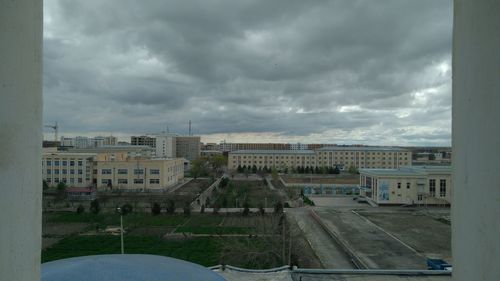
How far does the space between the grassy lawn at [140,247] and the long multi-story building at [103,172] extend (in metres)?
15.9

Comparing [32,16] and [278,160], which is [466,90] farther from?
[278,160]

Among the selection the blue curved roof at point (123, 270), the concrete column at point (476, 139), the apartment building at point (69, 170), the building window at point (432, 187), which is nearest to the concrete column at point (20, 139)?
the concrete column at point (476, 139)

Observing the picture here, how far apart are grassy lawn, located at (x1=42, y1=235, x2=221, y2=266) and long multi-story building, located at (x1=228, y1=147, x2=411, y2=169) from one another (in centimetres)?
3738

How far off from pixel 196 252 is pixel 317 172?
3399 cm

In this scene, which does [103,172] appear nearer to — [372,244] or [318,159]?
[372,244]

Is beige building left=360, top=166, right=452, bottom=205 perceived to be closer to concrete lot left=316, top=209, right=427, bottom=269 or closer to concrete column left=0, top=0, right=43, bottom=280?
concrete lot left=316, top=209, right=427, bottom=269

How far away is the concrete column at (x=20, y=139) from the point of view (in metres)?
1.19

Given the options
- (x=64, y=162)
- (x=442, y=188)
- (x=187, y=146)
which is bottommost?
(x=442, y=188)

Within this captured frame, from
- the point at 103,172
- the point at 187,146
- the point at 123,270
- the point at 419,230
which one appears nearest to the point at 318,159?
the point at 103,172

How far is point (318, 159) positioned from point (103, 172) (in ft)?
99.8

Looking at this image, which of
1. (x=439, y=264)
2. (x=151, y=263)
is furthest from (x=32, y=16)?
Answer: (x=439, y=264)

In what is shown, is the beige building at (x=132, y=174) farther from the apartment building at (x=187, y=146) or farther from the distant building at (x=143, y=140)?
the distant building at (x=143, y=140)

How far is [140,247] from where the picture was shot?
1286 centimetres

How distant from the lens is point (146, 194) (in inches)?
1110
